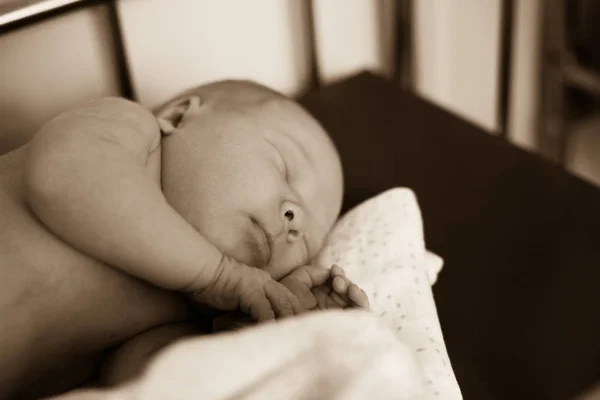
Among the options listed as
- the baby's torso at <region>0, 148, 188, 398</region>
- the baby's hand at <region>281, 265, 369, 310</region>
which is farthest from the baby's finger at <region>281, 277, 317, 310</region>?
the baby's torso at <region>0, 148, 188, 398</region>

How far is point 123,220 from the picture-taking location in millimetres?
588

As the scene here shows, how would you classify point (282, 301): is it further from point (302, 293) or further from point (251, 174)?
point (251, 174)

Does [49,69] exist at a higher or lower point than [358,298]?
higher

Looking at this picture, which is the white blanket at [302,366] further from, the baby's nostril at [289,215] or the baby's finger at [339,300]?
the baby's nostril at [289,215]

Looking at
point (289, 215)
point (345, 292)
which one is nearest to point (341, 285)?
point (345, 292)

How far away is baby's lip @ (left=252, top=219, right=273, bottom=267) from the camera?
0.68 m

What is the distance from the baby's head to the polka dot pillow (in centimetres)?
4

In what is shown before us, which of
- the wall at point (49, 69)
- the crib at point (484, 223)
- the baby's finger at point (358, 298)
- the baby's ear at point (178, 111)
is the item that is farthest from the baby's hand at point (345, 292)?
the wall at point (49, 69)

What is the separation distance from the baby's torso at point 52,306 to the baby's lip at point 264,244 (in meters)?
0.12

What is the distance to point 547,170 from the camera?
3.09 ft

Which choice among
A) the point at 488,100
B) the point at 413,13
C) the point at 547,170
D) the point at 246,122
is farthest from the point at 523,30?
the point at 246,122

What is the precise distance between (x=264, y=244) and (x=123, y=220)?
6.2 inches

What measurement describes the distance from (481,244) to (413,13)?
0.60 m

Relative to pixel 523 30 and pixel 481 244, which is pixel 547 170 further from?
pixel 523 30
